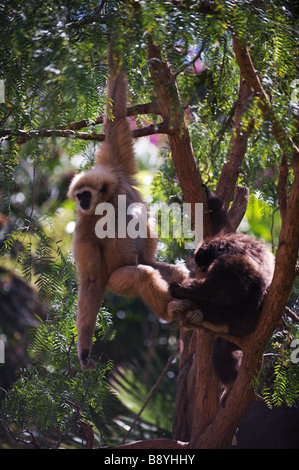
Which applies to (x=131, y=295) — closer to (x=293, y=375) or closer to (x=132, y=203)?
(x=132, y=203)

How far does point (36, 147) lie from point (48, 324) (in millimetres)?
1744

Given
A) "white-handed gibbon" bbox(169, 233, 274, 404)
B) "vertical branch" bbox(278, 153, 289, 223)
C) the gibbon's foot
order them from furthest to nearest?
the gibbon's foot → "white-handed gibbon" bbox(169, 233, 274, 404) → "vertical branch" bbox(278, 153, 289, 223)

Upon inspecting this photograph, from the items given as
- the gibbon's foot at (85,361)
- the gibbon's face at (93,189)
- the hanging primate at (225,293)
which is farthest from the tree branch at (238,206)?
the gibbon's foot at (85,361)

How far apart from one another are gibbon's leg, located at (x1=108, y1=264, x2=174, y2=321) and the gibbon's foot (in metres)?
A: 0.49

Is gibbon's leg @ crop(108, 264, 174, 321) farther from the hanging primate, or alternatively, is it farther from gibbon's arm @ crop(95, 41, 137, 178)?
gibbon's arm @ crop(95, 41, 137, 178)

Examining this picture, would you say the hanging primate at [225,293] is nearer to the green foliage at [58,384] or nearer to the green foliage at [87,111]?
the green foliage at [87,111]

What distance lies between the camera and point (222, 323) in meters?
3.57

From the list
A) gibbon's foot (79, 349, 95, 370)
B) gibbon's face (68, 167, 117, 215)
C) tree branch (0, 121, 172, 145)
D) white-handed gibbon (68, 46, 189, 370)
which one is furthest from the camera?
gibbon's face (68, 167, 117, 215)

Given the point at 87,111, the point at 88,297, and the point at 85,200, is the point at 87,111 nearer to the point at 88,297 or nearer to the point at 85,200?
the point at 85,200

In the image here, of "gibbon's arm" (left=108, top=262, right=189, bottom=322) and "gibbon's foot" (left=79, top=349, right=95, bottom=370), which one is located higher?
"gibbon's arm" (left=108, top=262, right=189, bottom=322)

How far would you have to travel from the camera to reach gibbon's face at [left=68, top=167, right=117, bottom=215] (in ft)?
13.6

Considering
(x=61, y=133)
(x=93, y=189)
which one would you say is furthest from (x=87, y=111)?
(x=93, y=189)

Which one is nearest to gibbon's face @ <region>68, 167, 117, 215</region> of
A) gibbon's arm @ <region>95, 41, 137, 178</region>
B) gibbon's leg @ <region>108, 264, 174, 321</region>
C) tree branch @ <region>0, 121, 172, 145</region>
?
gibbon's arm @ <region>95, 41, 137, 178</region>

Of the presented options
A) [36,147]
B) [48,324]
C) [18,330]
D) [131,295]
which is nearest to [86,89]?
[36,147]
